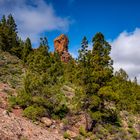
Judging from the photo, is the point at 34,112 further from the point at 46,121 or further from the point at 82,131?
the point at 82,131

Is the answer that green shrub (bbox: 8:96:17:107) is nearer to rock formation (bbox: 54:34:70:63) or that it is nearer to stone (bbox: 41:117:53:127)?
stone (bbox: 41:117:53:127)

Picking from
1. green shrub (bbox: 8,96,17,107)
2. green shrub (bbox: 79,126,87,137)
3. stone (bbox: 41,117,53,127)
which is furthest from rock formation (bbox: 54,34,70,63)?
stone (bbox: 41,117,53,127)

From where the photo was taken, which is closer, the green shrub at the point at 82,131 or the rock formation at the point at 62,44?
the green shrub at the point at 82,131

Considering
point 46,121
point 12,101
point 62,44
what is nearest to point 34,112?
point 46,121

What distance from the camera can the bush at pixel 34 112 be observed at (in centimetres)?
2547

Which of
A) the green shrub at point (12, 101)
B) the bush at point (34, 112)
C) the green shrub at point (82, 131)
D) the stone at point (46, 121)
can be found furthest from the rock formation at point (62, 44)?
the stone at point (46, 121)

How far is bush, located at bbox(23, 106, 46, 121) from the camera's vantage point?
25469 millimetres

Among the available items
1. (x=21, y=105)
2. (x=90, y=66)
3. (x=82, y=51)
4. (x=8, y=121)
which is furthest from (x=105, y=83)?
(x=8, y=121)

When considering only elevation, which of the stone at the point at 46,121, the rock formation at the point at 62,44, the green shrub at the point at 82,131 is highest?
the rock formation at the point at 62,44

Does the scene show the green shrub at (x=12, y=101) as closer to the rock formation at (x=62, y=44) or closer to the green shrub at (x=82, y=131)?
the green shrub at (x=82, y=131)

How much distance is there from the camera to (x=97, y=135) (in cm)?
2719

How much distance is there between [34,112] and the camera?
2570 centimetres

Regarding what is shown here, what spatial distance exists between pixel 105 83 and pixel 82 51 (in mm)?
4239

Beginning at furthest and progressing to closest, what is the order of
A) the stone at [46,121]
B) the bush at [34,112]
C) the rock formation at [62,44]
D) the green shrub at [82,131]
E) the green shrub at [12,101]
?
the rock formation at [62,44] → the green shrub at [12,101] → the green shrub at [82,131] → the stone at [46,121] → the bush at [34,112]
